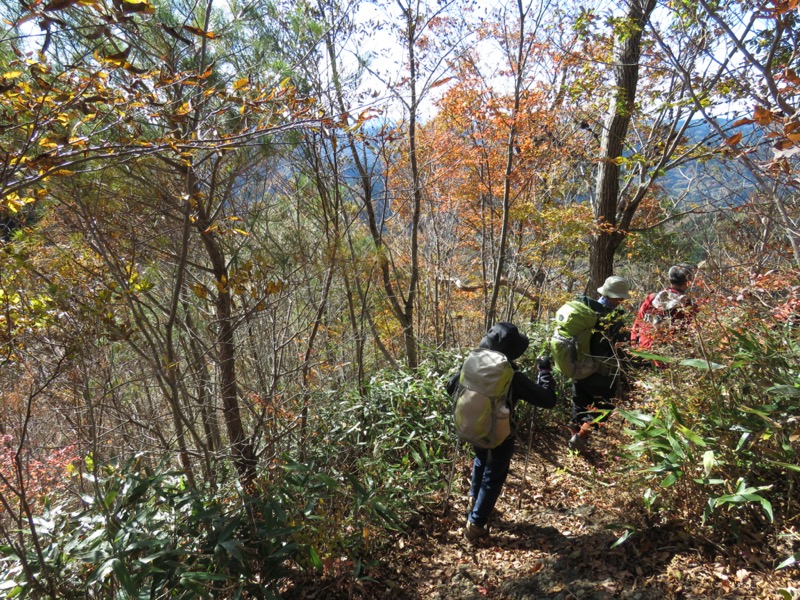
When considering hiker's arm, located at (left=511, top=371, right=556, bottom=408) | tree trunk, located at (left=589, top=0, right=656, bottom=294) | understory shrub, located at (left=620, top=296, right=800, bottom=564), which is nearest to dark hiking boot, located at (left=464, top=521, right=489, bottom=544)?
hiker's arm, located at (left=511, top=371, right=556, bottom=408)

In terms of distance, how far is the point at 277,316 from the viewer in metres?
4.64

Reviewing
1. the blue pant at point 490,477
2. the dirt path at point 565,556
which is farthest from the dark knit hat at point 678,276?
the blue pant at point 490,477

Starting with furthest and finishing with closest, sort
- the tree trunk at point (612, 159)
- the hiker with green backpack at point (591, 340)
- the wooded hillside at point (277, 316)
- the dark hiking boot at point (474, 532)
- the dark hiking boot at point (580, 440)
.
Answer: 1. the tree trunk at point (612, 159)
2. the dark hiking boot at point (580, 440)
3. the hiker with green backpack at point (591, 340)
4. the dark hiking boot at point (474, 532)
5. the wooded hillside at point (277, 316)

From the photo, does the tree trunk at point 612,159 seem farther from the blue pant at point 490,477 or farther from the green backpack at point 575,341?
the blue pant at point 490,477

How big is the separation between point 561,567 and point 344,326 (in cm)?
424

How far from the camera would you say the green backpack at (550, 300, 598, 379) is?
395cm

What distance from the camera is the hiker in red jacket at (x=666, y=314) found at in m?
3.24

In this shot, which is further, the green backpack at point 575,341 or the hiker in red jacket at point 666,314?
the green backpack at point 575,341

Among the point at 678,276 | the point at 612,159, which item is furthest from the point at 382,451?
the point at 612,159

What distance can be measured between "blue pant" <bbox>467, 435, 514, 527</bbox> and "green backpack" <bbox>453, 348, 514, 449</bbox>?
0.14 metres

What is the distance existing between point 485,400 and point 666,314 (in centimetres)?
160

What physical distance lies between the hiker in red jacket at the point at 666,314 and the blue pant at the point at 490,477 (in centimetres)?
124

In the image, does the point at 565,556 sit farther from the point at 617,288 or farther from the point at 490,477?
the point at 617,288

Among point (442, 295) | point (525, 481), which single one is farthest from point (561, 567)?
point (442, 295)
